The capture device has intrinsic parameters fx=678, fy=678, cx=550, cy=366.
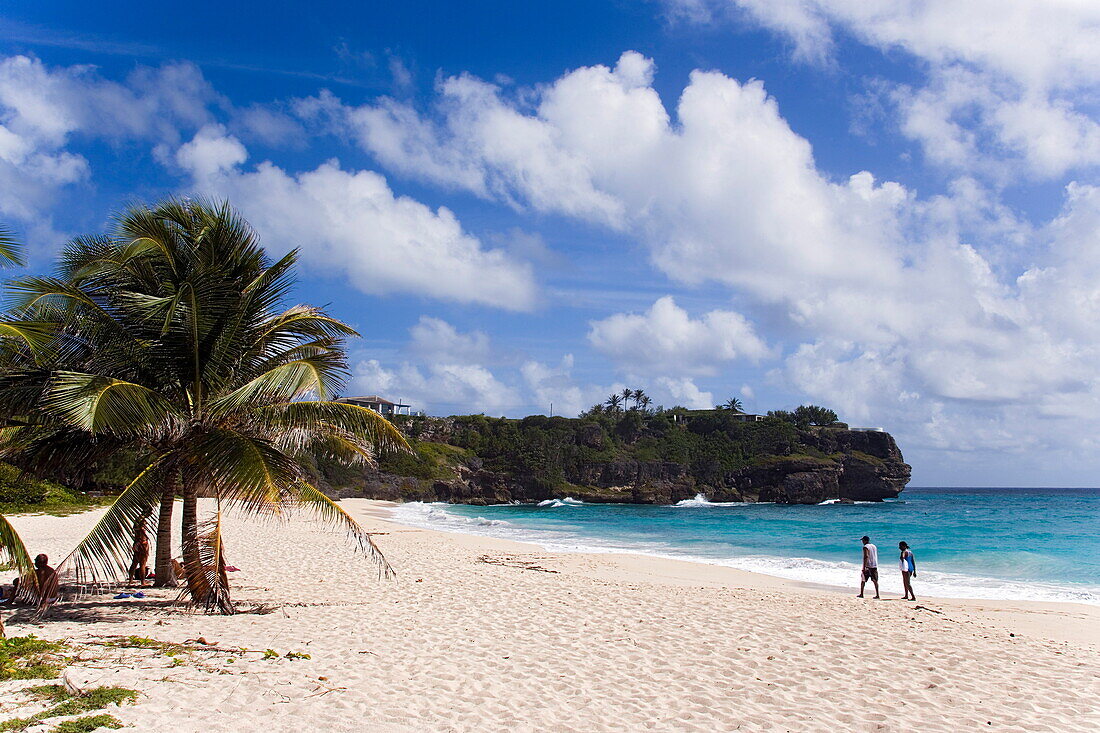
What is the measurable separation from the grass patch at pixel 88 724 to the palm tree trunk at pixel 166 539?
502 centimetres

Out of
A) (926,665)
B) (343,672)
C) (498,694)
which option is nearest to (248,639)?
(343,672)

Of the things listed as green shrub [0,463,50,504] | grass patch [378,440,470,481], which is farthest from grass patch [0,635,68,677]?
grass patch [378,440,470,481]

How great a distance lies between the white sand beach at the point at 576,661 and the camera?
593 cm

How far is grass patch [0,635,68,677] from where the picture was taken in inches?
231

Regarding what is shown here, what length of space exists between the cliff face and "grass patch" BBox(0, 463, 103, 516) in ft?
179

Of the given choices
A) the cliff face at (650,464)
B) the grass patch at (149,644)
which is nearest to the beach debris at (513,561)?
the grass patch at (149,644)

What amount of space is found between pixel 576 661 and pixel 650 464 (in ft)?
295

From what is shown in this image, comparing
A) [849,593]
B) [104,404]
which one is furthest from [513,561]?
[104,404]

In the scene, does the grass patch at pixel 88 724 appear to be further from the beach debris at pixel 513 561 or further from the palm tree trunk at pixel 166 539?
the beach debris at pixel 513 561

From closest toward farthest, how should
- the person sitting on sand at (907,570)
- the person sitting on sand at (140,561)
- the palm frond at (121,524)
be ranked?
the palm frond at (121,524), the person sitting on sand at (140,561), the person sitting on sand at (907,570)

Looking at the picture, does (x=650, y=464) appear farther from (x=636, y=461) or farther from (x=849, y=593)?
(x=849, y=593)

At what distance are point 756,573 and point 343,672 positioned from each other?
15031mm

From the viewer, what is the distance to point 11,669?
5.89 meters

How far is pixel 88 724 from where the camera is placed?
4863mm
